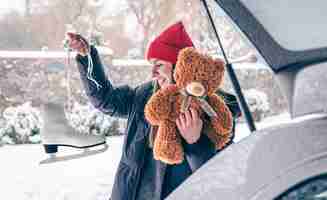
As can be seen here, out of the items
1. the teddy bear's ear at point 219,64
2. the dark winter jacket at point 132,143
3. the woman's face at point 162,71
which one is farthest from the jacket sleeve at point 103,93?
the teddy bear's ear at point 219,64

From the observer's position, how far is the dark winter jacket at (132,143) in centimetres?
174

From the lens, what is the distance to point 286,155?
73cm

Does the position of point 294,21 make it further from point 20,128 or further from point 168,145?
point 20,128

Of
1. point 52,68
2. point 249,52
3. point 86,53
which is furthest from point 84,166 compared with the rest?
point 249,52

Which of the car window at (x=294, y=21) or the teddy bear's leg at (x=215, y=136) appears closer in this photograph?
the car window at (x=294, y=21)

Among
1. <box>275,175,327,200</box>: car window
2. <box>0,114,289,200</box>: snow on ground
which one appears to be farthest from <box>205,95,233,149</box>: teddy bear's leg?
<box>0,114,289,200</box>: snow on ground

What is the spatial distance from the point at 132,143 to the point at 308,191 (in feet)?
4.24

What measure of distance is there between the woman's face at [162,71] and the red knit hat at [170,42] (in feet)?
0.06

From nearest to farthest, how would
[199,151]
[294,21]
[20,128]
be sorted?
[294,21] < [199,151] < [20,128]

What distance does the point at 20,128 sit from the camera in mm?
7914

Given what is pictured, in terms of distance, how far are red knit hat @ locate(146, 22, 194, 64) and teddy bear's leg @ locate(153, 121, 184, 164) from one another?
0.39 m

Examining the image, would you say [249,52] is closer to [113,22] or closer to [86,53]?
[86,53]

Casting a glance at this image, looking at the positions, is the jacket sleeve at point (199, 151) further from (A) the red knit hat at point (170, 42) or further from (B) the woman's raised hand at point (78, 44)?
Answer: (B) the woman's raised hand at point (78, 44)

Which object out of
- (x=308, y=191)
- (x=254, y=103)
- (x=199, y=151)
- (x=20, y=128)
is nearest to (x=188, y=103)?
(x=199, y=151)
